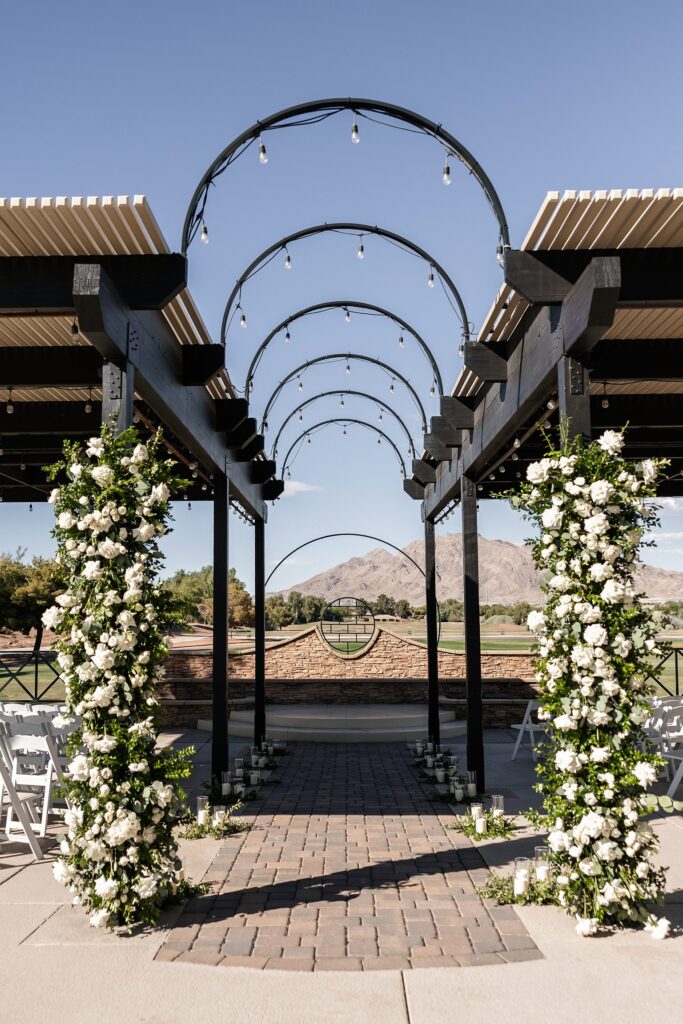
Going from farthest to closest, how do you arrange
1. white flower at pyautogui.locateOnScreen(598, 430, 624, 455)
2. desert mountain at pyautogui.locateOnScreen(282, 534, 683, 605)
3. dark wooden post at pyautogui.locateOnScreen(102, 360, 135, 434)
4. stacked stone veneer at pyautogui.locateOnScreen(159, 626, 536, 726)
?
desert mountain at pyautogui.locateOnScreen(282, 534, 683, 605), stacked stone veneer at pyautogui.locateOnScreen(159, 626, 536, 726), dark wooden post at pyautogui.locateOnScreen(102, 360, 135, 434), white flower at pyautogui.locateOnScreen(598, 430, 624, 455)

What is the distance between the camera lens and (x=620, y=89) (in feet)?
23.3

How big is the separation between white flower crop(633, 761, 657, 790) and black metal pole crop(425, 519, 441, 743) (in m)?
7.31

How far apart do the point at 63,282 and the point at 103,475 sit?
1.68 metres

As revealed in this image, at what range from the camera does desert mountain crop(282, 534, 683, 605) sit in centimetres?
12431

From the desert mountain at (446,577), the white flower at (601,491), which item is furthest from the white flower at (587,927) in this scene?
the desert mountain at (446,577)

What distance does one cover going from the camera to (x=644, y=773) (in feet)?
13.7

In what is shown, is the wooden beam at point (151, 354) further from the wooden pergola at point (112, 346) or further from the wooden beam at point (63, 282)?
the wooden beam at point (63, 282)

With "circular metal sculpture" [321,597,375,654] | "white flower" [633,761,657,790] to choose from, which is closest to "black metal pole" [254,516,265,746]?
"circular metal sculpture" [321,597,375,654]

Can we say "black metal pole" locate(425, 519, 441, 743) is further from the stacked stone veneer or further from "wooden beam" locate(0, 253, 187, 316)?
"wooden beam" locate(0, 253, 187, 316)

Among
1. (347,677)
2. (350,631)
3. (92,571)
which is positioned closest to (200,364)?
(92,571)

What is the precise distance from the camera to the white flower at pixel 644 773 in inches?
164

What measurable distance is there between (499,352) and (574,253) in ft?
5.70

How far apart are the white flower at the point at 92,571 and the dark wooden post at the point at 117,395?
1005mm

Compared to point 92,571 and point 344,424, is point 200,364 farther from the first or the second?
point 344,424
